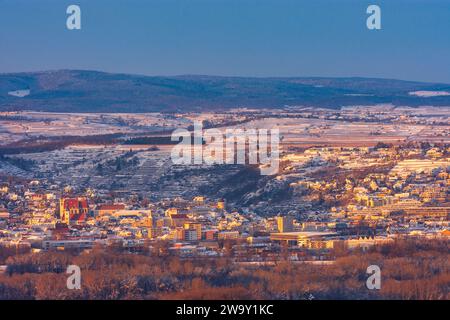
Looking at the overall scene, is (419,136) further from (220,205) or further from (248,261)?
(248,261)

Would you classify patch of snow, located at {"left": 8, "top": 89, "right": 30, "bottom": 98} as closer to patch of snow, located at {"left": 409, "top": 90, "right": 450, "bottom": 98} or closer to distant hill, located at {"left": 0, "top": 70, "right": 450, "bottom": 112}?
distant hill, located at {"left": 0, "top": 70, "right": 450, "bottom": 112}

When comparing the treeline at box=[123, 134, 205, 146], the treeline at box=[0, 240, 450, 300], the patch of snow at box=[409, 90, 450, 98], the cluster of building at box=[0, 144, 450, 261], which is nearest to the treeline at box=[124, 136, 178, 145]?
the treeline at box=[123, 134, 205, 146]

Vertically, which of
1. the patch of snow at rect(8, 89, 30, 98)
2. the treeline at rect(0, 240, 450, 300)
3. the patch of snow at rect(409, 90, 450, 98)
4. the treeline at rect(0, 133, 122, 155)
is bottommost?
the treeline at rect(0, 240, 450, 300)

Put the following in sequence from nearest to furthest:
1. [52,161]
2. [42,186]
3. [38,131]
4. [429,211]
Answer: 1. [429,211]
2. [42,186]
3. [52,161]
4. [38,131]

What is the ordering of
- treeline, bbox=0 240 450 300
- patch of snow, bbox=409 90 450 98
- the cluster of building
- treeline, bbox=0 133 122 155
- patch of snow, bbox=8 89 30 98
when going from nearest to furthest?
treeline, bbox=0 240 450 300 < the cluster of building < treeline, bbox=0 133 122 155 < patch of snow, bbox=409 90 450 98 < patch of snow, bbox=8 89 30 98

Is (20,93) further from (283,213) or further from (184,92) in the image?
(283,213)

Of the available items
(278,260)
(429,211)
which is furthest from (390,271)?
(429,211)

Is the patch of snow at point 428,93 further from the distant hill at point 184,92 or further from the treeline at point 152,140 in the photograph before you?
the treeline at point 152,140
